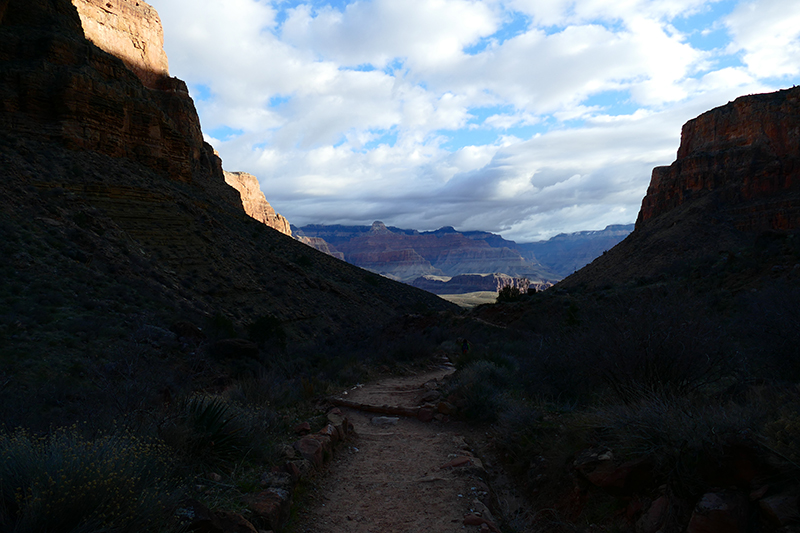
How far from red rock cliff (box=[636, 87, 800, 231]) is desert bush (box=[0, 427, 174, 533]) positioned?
6478 cm

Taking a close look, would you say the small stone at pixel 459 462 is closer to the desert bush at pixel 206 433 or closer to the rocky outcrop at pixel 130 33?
the desert bush at pixel 206 433

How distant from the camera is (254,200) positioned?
179 m

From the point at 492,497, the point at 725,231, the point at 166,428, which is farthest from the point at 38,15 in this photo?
the point at 725,231

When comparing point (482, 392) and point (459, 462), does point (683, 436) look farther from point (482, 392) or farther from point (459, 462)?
point (482, 392)

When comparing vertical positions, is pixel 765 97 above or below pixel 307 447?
above

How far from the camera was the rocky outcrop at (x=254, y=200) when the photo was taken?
163 metres

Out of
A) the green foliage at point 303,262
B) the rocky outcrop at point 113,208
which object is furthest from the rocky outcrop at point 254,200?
the rocky outcrop at point 113,208

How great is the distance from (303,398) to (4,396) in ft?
18.9

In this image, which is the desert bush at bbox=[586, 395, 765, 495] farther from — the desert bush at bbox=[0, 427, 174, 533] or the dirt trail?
the desert bush at bbox=[0, 427, 174, 533]

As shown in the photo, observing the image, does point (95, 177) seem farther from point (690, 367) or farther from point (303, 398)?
point (690, 367)

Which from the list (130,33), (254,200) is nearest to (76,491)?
(130,33)

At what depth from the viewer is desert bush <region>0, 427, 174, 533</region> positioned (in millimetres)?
2682

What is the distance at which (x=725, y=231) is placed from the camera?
168 ft

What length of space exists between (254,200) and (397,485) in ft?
614
